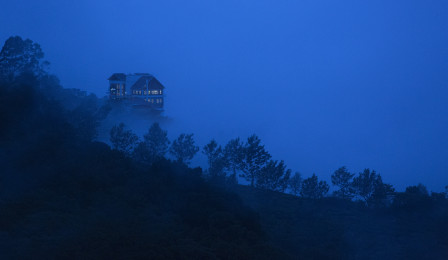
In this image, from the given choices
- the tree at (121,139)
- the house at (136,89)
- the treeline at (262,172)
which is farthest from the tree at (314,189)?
the house at (136,89)

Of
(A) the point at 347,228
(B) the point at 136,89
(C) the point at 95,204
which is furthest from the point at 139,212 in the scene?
(B) the point at 136,89

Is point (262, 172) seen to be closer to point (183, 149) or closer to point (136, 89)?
point (183, 149)

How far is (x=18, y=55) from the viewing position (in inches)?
890

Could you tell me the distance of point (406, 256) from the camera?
42.3 ft

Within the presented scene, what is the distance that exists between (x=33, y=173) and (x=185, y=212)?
4.58 metres

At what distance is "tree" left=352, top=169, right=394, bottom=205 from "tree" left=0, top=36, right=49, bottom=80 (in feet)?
63.4

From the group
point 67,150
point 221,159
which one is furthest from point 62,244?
point 221,159

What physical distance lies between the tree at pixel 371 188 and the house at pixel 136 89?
17725 mm

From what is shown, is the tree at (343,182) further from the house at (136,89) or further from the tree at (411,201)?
the house at (136,89)

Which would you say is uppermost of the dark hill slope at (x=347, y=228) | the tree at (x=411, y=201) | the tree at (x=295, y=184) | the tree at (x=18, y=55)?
the tree at (x=18, y=55)

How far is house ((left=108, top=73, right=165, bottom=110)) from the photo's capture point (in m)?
32.4

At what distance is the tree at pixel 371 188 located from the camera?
23.1 meters

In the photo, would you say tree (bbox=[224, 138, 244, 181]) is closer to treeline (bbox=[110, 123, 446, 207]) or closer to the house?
treeline (bbox=[110, 123, 446, 207])

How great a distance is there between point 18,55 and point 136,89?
11.0 metres
